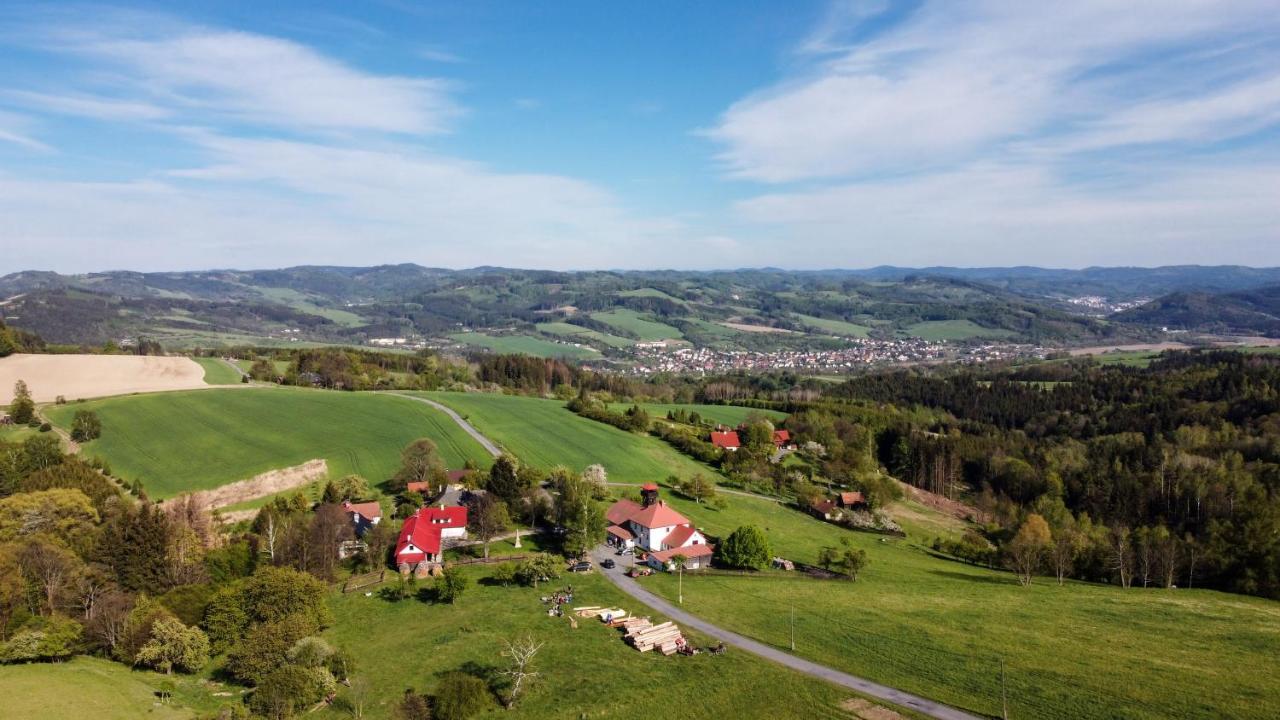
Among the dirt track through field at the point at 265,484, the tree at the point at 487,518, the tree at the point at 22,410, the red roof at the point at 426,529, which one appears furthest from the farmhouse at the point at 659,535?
the tree at the point at 22,410

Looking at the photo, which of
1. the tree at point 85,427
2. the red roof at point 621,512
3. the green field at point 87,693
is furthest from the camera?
the tree at point 85,427

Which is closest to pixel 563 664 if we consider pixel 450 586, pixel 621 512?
pixel 450 586

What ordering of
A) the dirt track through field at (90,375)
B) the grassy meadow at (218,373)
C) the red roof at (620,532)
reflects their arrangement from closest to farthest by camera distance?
the red roof at (620,532)
the dirt track through field at (90,375)
the grassy meadow at (218,373)

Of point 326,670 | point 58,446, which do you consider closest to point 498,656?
point 326,670

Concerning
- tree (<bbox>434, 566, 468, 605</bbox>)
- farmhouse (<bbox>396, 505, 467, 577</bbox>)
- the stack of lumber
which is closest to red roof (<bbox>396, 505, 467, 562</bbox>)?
farmhouse (<bbox>396, 505, 467, 577</bbox>)

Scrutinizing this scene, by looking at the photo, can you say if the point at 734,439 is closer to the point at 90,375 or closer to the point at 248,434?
the point at 248,434

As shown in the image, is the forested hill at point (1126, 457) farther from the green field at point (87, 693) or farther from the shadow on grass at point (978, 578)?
the green field at point (87, 693)
